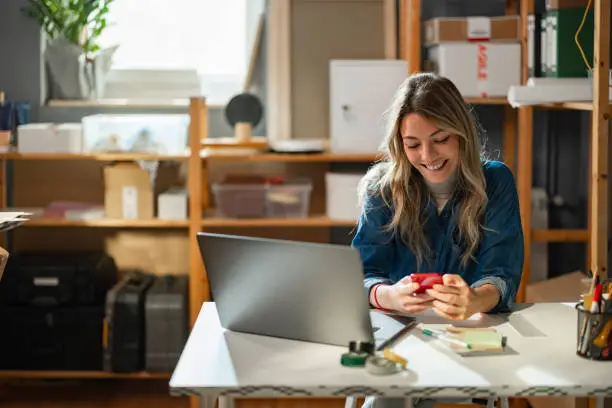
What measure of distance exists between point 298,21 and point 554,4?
1.09 metres

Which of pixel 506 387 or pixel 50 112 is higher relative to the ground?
pixel 50 112

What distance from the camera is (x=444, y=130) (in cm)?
259

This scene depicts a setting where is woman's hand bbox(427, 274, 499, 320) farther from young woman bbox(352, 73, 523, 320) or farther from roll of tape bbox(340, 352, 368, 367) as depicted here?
roll of tape bbox(340, 352, 368, 367)

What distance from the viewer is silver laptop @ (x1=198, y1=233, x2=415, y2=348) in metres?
2.04

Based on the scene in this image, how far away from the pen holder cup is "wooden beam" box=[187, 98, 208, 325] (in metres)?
2.37

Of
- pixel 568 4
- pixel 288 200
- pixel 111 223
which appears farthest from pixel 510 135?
pixel 111 223

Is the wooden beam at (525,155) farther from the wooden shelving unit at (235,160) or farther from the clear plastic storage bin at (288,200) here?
the clear plastic storage bin at (288,200)

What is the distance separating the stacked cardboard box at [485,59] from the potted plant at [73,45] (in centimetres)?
154

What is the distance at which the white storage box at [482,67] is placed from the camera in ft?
13.7

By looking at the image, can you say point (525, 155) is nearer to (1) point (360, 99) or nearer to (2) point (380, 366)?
(1) point (360, 99)

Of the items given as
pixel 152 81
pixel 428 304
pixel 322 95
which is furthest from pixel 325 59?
pixel 428 304

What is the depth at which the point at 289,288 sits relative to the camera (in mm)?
2109

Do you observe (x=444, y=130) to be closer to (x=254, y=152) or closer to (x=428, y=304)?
(x=428, y=304)

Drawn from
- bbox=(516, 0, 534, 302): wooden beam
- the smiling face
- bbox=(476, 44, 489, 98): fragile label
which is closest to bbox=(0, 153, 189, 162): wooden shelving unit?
bbox=(476, 44, 489, 98): fragile label
